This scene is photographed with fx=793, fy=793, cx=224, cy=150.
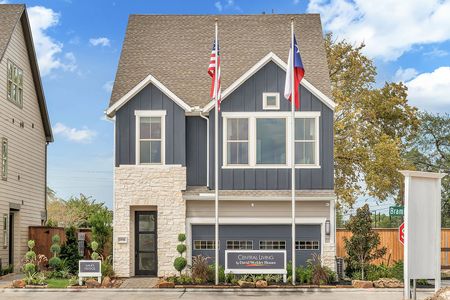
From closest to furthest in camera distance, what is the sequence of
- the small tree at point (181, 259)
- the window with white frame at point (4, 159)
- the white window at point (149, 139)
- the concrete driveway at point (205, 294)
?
the concrete driveway at point (205, 294) → the small tree at point (181, 259) → the white window at point (149, 139) → the window with white frame at point (4, 159)

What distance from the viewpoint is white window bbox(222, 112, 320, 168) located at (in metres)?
29.0

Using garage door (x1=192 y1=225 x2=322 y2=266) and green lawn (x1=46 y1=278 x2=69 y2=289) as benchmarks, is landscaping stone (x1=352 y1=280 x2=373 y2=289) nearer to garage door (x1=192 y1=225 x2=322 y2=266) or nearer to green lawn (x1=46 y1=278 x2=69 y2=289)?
garage door (x1=192 y1=225 x2=322 y2=266)

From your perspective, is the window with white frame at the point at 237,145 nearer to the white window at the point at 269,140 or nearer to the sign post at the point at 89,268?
the white window at the point at 269,140

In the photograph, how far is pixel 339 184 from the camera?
136 ft

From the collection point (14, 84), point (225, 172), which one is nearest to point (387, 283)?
point (225, 172)

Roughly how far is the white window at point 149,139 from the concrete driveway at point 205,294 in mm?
5856

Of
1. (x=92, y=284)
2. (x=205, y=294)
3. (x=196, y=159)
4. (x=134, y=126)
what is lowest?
(x=205, y=294)

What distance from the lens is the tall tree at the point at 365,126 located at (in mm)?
39875

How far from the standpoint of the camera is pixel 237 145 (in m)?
29.0

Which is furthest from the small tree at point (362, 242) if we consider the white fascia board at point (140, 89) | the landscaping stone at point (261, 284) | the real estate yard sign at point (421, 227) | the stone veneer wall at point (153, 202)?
the real estate yard sign at point (421, 227)

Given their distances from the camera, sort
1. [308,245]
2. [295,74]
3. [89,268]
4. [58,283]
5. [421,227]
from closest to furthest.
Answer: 1. [421,227]
2. [89,268]
3. [295,74]
4. [58,283]
5. [308,245]

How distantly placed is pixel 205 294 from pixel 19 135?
13979mm

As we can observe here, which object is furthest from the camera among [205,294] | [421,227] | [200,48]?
[200,48]

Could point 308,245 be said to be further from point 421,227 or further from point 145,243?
point 421,227
